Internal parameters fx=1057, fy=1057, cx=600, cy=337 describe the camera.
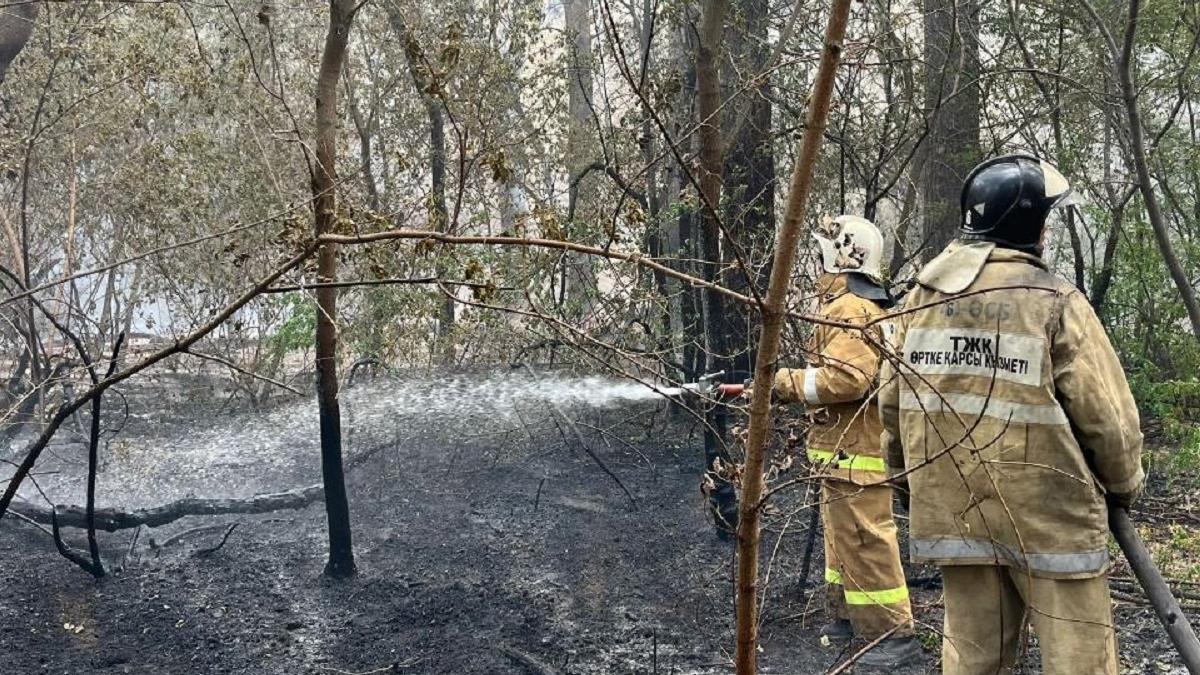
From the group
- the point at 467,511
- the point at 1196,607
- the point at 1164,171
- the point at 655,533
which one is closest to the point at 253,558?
the point at 467,511

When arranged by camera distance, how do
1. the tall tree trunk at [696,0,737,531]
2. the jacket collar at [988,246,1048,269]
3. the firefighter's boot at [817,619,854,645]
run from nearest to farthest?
the jacket collar at [988,246,1048,269]
the firefighter's boot at [817,619,854,645]
the tall tree trunk at [696,0,737,531]

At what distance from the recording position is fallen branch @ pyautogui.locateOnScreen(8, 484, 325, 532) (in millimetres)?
6168

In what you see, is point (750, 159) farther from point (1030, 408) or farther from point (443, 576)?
point (1030, 408)

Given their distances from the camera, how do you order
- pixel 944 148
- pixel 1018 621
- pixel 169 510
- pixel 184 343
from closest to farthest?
1. pixel 184 343
2. pixel 1018 621
3. pixel 169 510
4. pixel 944 148

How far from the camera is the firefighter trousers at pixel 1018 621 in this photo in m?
3.10

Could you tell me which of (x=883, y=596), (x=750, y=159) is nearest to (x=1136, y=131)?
(x=883, y=596)

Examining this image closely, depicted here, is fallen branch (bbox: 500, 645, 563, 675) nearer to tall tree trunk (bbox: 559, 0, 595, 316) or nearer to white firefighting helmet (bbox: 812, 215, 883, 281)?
white firefighting helmet (bbox: 812, 215, 883, 281)

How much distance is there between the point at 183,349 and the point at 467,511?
4.10m

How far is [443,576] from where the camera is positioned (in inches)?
224

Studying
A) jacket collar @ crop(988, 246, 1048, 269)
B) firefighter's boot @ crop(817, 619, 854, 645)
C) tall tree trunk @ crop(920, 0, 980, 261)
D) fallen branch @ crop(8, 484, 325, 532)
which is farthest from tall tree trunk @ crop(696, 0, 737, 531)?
fallen branch @ crop(8, 484, 325, 532)

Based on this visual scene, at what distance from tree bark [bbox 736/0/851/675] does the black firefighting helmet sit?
1555 mm

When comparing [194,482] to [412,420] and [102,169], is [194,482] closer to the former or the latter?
[412,420]

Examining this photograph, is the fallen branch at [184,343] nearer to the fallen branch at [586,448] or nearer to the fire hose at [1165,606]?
the fire hose at [1165,606]

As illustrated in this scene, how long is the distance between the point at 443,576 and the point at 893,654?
239cm
